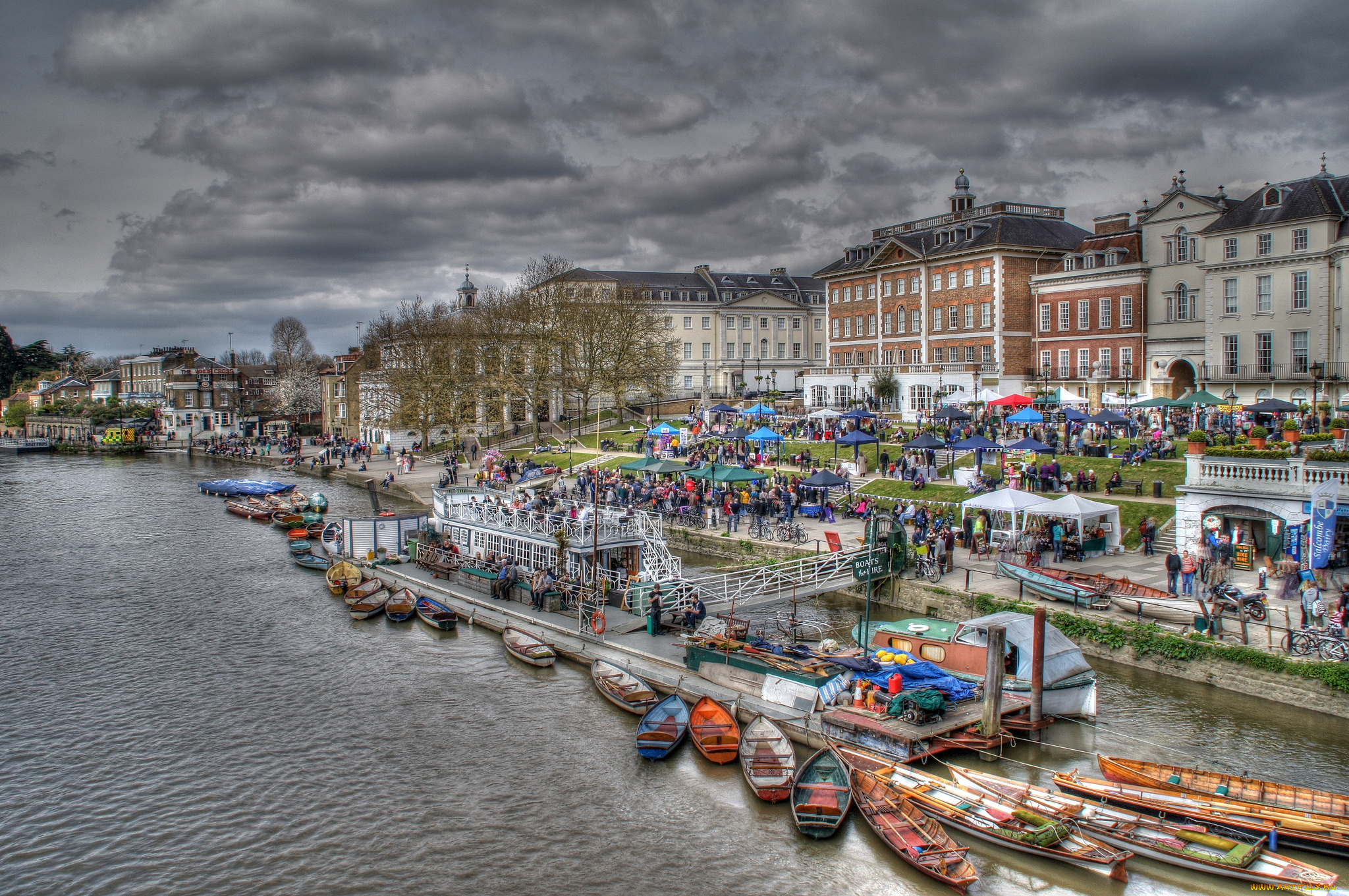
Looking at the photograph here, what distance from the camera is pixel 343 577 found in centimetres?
3641

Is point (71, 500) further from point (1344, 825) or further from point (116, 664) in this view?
point (1344, 825)

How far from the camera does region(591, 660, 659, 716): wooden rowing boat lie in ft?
73.2

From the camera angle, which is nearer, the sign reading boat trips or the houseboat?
the houseboat

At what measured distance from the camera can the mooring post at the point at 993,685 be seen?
1930 cm

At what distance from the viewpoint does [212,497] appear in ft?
222

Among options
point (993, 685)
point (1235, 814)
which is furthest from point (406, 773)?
point (1235, 814)

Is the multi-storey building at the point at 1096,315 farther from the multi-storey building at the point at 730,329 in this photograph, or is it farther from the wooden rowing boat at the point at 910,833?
the wooden rowing boat at the point at 910,833

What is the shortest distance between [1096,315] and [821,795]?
199 feet

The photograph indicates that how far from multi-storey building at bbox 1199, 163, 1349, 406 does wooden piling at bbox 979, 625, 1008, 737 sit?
4215 cm

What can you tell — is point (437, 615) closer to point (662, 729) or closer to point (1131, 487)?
point (662, 729)

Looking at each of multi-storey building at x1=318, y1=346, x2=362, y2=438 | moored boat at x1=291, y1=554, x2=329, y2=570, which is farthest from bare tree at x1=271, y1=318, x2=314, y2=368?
moored boat at x1=291, y1=554, x2=329, y2=570

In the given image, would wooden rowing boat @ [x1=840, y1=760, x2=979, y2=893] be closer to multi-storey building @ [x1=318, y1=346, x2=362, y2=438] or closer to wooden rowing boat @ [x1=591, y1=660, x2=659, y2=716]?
wooden rowing boat @ [x1=591, y1=660, x2=659, y2=716]

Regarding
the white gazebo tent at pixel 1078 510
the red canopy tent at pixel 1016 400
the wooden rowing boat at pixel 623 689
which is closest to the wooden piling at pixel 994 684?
the wooden rowing boat at pixel 623 689

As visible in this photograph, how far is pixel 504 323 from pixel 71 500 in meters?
35.7
